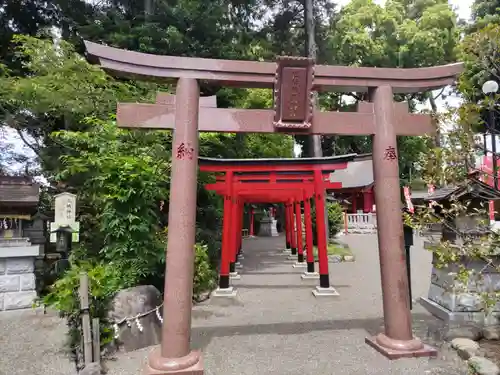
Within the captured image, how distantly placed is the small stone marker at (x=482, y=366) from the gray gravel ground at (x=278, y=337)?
6.2 inches

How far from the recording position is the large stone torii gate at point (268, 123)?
14.6 feet

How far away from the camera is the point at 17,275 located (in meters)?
7.97

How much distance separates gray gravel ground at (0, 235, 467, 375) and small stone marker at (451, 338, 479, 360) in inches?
5.1

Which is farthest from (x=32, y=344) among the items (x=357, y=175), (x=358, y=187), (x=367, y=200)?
(x=367, y=200)

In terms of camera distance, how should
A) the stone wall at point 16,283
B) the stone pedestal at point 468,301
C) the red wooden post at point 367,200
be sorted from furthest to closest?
the red wooden post at point 367,200, the stone wall at point 16,283, the stone pedestal at point 468,301

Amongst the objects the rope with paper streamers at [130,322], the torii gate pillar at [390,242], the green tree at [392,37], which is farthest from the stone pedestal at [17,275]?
the green tree at [392,37]

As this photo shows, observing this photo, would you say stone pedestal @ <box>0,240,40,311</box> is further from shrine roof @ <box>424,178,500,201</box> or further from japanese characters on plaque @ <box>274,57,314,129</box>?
shrine roof @ <box>424,178,500,201</box>

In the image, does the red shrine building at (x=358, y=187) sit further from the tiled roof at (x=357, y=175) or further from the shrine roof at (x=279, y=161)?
the shrine roof at (x=279, y=161)

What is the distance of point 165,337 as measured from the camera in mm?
4383

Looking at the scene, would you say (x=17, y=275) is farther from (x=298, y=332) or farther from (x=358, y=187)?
(x=358, y=187)

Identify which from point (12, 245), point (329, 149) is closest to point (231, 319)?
point (12, 245)

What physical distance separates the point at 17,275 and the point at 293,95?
717cm

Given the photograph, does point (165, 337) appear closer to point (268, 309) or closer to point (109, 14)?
point (268, 309)

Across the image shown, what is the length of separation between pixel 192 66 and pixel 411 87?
317 cm
